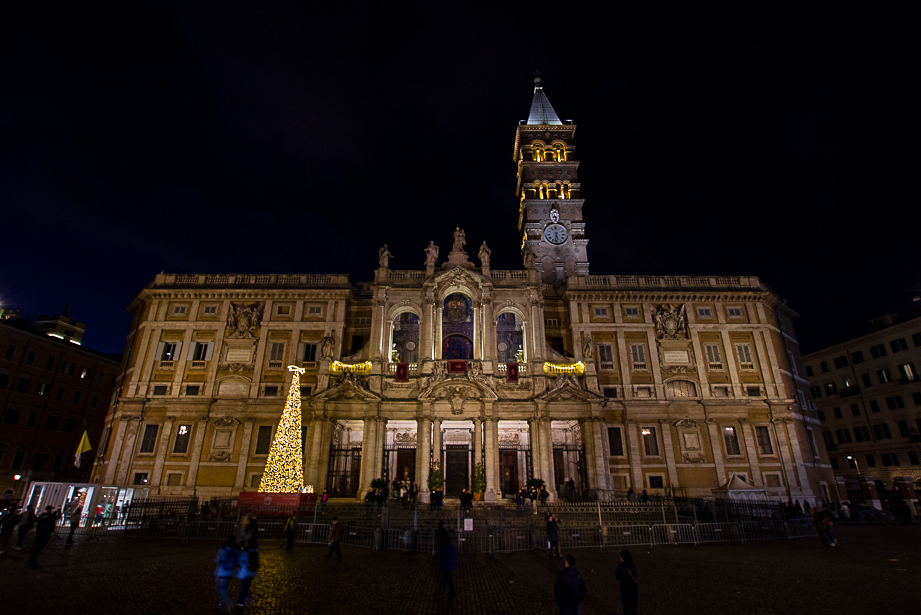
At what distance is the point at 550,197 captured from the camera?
59312 millimetres

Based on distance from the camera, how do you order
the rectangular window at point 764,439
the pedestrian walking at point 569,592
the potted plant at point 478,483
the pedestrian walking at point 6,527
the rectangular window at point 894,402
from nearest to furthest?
1. the pedestrian walking at point 569,592
2. the pedestrian walking at point 6,527
3. the potted plant at point 478,483
4. the rectangular window at point 764,439
5. the rectangular window at point 894,402

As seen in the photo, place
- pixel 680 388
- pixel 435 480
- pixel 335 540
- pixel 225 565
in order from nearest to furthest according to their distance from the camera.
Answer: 1. pixel 225 565
2. pixel 335 540
3. pixel 435 480
4. pixel 680 388

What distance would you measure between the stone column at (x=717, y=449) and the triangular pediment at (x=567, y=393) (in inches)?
394

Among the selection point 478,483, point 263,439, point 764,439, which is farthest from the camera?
point 764,439

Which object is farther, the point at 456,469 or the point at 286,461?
the point at 456,469

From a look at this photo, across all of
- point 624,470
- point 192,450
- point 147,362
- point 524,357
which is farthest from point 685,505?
point 147,362

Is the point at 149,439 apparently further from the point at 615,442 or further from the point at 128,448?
the point at 615,442

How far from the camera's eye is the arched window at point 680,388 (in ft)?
132

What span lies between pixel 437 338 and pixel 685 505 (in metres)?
20.9

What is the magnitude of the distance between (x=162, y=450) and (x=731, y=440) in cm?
4476

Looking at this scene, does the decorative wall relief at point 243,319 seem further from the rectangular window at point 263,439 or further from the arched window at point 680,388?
the arched window at point 680,388

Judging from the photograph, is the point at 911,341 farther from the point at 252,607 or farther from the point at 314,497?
the point at 252,607

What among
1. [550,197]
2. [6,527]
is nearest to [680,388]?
[550,197]

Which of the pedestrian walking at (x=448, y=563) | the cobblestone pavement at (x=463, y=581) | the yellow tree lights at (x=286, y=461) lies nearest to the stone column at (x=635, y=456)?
the cobblestone pavement at (x=463, y=581)
